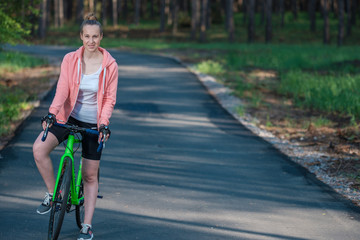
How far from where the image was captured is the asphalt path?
5578 millimetres

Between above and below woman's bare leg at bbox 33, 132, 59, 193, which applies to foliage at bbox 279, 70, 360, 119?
below

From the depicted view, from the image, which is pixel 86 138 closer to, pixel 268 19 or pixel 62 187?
pixel 62 187

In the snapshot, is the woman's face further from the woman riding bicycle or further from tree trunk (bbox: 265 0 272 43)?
tree trunk (bbox: 265 0 272 43)

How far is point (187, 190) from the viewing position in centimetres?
708

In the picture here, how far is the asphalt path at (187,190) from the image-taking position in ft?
18.3

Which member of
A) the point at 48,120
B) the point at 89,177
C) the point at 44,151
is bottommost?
the point at 89,177

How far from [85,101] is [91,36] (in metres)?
0.59

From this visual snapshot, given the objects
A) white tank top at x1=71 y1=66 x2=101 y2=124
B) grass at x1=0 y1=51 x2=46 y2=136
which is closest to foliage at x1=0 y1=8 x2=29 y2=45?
grass at x1=0 y1=51 x2=46 y2=136

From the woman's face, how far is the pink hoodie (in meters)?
0.11

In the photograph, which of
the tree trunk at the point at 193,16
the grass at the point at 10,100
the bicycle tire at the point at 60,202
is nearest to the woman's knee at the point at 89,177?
the bicycle tire at the point at 60,202

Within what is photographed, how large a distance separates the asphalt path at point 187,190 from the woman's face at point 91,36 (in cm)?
179

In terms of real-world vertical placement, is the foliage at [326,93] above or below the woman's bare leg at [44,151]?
below

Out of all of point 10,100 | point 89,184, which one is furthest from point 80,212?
point 10,100

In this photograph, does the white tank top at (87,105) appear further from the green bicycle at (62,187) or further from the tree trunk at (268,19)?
the tree trunk at (268,19)
